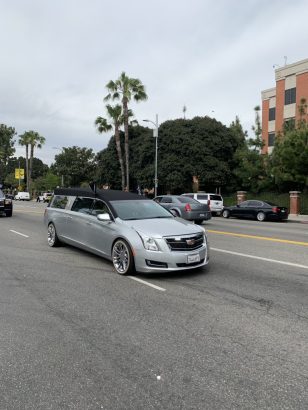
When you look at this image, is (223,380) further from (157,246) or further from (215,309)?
(157,246)

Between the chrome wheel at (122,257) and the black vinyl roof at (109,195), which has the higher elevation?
the black vinyl roof at (109,195)

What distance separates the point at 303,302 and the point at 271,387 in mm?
2616

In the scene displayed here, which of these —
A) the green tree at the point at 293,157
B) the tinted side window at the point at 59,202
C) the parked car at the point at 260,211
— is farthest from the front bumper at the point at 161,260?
the green tree at the point at 293,157

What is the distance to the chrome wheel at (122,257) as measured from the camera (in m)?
6.99

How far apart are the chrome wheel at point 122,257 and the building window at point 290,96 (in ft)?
136

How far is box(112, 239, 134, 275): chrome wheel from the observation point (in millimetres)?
6992

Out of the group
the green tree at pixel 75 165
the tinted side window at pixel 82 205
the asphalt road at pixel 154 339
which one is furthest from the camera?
the green tree at pixel 75 165

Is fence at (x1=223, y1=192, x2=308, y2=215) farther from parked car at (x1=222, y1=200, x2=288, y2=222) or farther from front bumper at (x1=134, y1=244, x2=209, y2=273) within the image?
front bumper at (x1=134, y1=244, x2=209, y2=273)

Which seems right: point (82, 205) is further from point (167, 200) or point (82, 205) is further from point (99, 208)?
point (167, 200)

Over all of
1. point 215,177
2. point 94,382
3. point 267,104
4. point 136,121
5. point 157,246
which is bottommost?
point 94,382

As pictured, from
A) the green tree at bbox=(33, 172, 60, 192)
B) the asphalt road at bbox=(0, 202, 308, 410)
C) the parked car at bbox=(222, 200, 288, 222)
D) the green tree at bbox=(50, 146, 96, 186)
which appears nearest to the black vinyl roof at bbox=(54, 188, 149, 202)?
the asphalt road at bbox=(0, 202, 308, 410)

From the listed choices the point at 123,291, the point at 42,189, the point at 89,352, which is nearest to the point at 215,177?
the point at 123,291

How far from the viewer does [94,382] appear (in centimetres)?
332

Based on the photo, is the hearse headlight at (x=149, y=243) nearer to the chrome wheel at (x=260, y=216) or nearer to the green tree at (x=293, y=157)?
the chrome wheel at (x=260, y=216)
